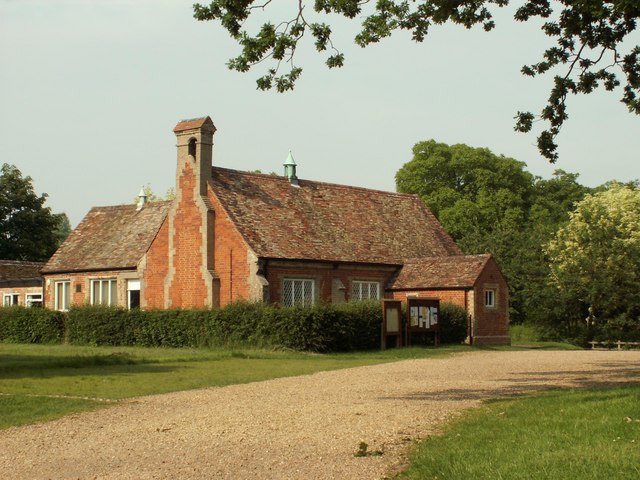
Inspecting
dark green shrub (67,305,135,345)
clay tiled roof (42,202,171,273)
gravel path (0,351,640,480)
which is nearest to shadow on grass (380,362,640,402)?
→ gravel path (0,351,640,480)

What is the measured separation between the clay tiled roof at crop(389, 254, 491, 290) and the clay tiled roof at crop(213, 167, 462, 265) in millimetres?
930

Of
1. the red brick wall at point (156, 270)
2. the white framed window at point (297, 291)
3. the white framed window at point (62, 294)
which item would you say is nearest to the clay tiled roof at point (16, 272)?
the white framed window at point (62, 294)

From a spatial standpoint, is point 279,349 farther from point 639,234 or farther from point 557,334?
point 639,234

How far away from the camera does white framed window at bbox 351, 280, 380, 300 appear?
4203 centimetres

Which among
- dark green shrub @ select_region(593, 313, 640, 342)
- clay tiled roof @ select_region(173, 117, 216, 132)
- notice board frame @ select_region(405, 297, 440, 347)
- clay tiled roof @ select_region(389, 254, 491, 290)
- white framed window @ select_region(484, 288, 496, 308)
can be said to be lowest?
dark green shrub @ select_region(593, 313, 640, 342)

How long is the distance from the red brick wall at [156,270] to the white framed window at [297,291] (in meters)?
6.27

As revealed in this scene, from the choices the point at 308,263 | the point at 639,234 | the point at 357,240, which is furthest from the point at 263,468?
the point at 639,234

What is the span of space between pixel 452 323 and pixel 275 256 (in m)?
7.77

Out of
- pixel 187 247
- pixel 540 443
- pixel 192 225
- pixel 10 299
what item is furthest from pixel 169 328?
pixel 540 443

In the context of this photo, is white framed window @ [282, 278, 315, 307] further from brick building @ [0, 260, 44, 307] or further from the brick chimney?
brick building @ [0, 260, 44, 307]

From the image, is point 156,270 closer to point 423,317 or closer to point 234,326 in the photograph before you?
point 234,326

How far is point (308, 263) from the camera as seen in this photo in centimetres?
3978

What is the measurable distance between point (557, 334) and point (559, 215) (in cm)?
2776

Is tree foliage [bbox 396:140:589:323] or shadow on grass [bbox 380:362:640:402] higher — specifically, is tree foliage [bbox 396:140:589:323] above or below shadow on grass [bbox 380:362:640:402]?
above
